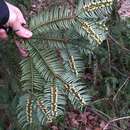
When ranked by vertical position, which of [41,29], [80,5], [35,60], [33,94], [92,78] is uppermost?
[80,5]

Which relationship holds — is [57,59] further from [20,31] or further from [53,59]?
[20,31]

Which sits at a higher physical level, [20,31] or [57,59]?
[20,31]

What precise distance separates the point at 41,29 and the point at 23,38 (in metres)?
0.08

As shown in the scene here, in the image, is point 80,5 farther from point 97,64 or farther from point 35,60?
point 97,64

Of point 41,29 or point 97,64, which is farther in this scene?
point 97,64

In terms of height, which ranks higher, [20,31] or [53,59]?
[20,31]

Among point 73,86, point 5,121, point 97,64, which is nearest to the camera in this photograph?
point 73,86

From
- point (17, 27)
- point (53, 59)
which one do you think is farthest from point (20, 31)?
point (53, 59)

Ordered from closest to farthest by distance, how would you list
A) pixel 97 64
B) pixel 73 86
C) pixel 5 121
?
pixel 73 86 < pixel 5 121 < pixel 97 64

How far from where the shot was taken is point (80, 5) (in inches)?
55.1

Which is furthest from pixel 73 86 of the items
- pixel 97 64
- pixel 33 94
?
pixel 97 64

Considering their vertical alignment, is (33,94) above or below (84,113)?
above

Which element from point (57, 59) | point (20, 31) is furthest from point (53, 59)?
point (20, 31)

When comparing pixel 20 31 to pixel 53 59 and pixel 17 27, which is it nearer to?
pixel 17 27
